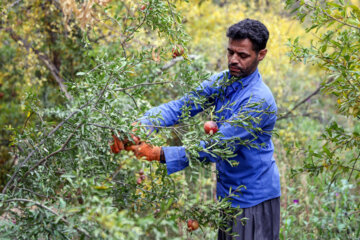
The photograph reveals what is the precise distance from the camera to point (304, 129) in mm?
6500

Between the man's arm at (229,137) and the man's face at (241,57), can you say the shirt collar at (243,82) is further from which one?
the man's arm at (229,137)

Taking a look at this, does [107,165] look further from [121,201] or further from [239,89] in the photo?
[239,89]

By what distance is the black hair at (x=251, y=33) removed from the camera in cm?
237

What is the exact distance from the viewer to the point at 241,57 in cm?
242

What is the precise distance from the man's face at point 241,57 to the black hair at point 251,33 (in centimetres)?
3

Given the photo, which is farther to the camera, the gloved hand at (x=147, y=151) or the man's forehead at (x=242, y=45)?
the man's forehead at (x=242, y=45)

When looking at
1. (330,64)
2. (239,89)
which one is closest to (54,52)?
(239,89)

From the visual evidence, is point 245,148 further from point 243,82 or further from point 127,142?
point 127,142

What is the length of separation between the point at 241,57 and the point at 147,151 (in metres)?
0.87

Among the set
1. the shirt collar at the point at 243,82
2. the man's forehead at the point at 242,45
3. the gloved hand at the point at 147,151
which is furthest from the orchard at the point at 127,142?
the man's forehead at the point at 242,45

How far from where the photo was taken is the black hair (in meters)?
2.37

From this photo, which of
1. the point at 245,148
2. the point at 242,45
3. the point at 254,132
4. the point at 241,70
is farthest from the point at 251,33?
the point at 245,148

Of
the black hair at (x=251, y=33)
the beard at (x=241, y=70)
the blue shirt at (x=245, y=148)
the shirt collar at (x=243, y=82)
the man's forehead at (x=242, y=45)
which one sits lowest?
the blue shirt at (x=245, y=148)

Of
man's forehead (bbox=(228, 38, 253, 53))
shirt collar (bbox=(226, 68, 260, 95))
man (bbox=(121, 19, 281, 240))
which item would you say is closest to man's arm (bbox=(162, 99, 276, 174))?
man (bbox=(121, 19, 281, 240))
